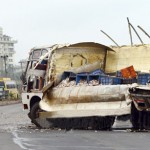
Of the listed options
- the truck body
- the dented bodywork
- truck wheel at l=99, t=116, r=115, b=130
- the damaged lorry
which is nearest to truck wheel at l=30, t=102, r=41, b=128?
the damaged lorry

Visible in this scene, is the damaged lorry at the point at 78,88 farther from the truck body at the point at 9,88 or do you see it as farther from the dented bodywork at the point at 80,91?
the truck body at the point at 9,88

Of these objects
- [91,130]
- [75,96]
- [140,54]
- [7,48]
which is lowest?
[91,130]

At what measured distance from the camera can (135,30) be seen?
16.6 m

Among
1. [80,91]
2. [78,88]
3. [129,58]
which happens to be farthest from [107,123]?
[129,58]

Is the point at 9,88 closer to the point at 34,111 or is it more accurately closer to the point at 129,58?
the point at 34,111

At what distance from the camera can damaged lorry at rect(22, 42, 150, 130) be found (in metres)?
14.0

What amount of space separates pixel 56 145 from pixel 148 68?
6478mm

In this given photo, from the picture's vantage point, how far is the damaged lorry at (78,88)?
550 inches

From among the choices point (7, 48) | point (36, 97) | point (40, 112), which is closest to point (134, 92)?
point (40, 112)

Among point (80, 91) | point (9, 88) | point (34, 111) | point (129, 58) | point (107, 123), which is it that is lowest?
point (107, 123)

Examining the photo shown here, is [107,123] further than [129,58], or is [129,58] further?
[129,58]

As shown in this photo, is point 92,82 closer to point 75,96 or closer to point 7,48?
point 75,96

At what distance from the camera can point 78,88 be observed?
15117 millimetres

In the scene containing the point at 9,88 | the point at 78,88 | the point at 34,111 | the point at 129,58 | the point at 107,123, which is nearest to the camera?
the point at 107,123
